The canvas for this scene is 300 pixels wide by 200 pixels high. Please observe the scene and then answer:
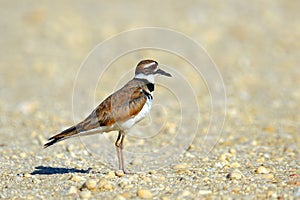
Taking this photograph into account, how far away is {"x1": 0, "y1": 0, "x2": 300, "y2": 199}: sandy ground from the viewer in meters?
6.21

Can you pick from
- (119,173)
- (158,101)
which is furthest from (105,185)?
(158,101)

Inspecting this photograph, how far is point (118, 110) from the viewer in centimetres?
648

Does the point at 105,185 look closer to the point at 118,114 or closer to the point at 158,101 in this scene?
the point at 118,114

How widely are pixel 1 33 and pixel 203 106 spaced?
7.37 m

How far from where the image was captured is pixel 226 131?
9789 millimetres

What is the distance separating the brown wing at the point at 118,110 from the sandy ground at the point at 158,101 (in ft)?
2.01

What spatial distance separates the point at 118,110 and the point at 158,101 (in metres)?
5.53

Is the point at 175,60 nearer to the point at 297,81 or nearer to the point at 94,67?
the point at 94,67

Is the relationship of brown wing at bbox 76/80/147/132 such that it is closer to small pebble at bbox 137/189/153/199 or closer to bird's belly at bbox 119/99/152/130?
bird's belly at bbox 119/99/152/130

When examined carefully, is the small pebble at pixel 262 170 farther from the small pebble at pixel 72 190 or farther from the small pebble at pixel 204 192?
the small pebble at pixel 72 190

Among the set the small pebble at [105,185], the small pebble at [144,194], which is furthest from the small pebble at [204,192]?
the small pebble at [105,185]

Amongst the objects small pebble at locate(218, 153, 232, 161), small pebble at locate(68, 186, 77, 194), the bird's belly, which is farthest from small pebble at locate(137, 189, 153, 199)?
small pebble at locate(218, 153, 232, 161)

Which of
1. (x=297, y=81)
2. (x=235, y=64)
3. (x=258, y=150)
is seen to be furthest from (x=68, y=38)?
(x=258, y=150)

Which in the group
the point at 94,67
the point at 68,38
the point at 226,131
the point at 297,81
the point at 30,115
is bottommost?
the point at 226,131
